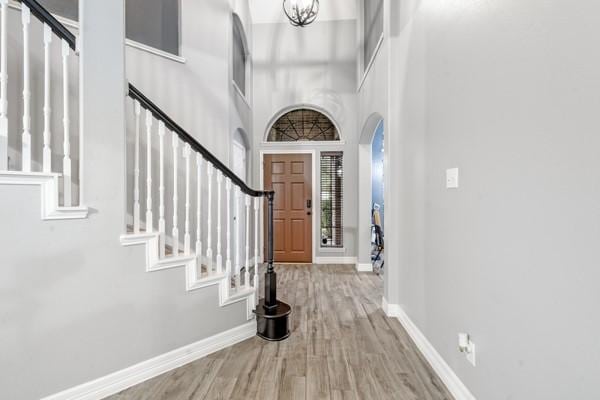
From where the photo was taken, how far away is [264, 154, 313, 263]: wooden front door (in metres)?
4.90

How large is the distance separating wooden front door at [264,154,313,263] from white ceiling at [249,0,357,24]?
8.00 ft

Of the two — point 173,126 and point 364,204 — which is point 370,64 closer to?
point 364,204

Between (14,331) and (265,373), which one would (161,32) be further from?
(265,373)

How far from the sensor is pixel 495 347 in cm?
127

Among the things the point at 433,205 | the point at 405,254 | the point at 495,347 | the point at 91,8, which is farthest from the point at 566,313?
the point at 91,8

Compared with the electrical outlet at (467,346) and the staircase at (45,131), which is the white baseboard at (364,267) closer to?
the electrical outlet at (467,346)

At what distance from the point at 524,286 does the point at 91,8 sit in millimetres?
2572

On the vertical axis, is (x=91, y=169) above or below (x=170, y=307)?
above

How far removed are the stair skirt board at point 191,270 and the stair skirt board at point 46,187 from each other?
32 cm

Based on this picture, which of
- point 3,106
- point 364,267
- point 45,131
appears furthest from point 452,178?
point 364,267

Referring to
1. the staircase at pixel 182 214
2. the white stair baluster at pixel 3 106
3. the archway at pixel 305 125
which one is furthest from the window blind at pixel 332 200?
the white stair baluster at pixel 3 106

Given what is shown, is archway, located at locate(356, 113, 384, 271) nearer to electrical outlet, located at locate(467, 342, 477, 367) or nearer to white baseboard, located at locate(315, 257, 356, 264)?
white baseboard, located at locate(315, 257, 356, 264)

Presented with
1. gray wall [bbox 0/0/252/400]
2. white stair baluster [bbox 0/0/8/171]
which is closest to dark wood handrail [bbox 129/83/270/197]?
gray wall [bbox 0/0/252/400]

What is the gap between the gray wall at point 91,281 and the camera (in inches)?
52.5
